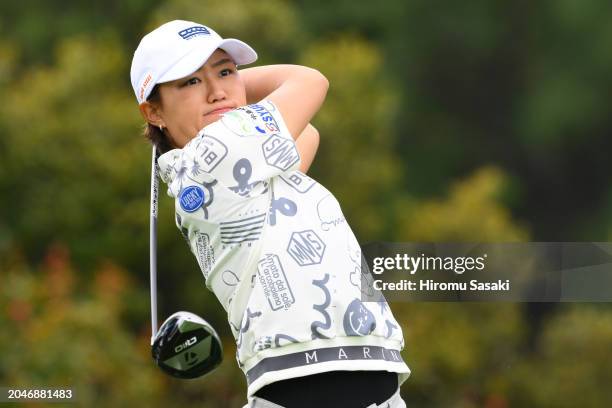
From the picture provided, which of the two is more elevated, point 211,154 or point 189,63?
point 189,63

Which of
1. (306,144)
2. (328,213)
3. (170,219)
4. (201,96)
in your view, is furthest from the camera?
(170,219)

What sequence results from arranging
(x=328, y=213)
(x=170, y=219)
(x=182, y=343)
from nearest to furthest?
(x=328, y=213), (x=182, y=343), (x=170, y=219)

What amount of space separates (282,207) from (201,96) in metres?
0.34

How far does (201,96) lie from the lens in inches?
124

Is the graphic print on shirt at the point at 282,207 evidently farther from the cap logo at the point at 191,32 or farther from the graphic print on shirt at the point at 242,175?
the cap logo at the point at 191,32

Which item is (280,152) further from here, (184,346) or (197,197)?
(184,346)

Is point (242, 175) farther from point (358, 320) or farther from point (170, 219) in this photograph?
point (170, 219)

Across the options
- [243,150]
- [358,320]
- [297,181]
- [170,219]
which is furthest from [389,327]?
[170,219]

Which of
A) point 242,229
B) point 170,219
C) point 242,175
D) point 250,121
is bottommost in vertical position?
point 242,229

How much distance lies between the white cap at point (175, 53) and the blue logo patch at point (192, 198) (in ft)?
0.83

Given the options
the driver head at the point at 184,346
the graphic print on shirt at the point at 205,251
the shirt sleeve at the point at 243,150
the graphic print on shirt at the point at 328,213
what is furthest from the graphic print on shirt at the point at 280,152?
the driver head at the point at 184,346

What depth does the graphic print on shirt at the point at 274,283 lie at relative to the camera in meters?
2.93

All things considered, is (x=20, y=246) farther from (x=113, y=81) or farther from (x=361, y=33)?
(x=361, y=33)

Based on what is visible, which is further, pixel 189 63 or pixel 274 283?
pixel 189 63
